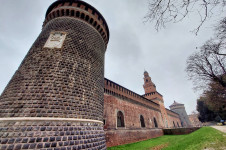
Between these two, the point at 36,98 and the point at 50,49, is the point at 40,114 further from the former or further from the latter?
the point at 50,49

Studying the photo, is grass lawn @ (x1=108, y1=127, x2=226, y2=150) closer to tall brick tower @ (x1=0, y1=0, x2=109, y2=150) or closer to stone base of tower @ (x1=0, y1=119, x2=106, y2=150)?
tall brick tower @ (x1=0, y1=0, x2=109, y2=150)

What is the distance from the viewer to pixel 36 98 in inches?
148

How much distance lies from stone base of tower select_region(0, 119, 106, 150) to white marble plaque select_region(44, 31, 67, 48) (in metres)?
3.77

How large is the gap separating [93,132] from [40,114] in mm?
2251

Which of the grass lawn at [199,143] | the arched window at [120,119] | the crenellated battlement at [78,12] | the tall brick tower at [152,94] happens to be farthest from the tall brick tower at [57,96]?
the tall brick tower at [152,94]

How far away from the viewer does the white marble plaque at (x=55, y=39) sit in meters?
5.43

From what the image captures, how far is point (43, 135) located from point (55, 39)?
4.78m

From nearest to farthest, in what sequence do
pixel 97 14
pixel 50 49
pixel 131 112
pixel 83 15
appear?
pixel 50 49 → pixel 83 15 → pixel 97 14 → pixel 131 112

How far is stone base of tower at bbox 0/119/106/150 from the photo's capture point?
9.57 ft

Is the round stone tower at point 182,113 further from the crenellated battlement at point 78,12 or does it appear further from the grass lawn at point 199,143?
the crenellated battlement at point 78,12

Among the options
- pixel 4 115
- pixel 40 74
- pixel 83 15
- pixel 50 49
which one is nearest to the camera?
pixel 4 115

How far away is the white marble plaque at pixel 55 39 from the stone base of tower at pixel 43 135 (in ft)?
12.4

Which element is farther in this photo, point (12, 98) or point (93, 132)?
point (93, 132)

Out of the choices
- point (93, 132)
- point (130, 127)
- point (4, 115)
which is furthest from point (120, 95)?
point (4, 115)
